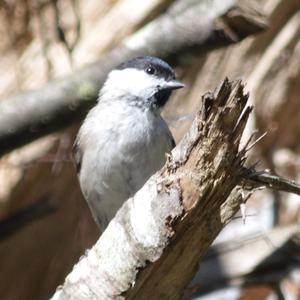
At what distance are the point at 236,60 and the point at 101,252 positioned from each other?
9.05ft

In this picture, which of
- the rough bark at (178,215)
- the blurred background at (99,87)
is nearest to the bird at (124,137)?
the blurred background at (99,87)

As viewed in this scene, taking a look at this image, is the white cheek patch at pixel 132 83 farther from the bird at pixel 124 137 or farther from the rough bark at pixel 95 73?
the rough bark at pixel 95 73

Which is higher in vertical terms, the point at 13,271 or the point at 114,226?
the point at 114,226

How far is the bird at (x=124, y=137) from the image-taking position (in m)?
4.26

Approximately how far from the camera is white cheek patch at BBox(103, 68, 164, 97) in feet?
14.9

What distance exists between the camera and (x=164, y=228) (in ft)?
9.05

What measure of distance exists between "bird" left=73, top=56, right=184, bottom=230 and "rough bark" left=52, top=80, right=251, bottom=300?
1.35 m

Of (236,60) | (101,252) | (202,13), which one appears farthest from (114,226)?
(236,60)

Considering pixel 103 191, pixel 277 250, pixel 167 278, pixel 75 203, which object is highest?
pixel 167 278

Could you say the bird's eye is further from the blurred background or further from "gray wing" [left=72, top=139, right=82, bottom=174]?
"gray wing" [left=72, top=139, right=82, bottom=174]

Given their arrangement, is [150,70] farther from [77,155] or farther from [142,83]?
[77,155]

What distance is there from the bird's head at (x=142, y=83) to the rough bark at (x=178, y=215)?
64.0 inches

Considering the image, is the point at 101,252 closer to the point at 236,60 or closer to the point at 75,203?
the point at 75,203

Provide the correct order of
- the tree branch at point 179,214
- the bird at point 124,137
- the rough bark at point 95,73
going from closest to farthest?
1. the tree branch at point 179,214
2. the rough bark at point 95,73
3. the bird at point 124,137
